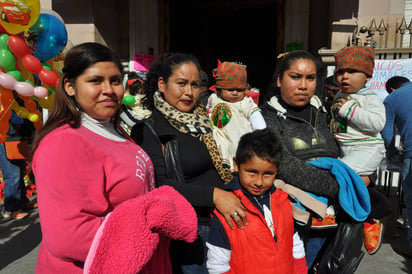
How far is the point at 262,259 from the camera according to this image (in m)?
1.46

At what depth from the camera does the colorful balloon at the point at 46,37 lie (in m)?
3.51

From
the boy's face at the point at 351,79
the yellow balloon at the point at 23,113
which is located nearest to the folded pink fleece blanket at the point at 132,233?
the boy's face at the point at 351,79

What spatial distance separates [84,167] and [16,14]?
2728mm

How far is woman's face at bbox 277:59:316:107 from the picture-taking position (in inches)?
69.3

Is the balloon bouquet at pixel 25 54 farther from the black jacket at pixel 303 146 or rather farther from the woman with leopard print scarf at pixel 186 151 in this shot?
the black jacket at pixel 303 146

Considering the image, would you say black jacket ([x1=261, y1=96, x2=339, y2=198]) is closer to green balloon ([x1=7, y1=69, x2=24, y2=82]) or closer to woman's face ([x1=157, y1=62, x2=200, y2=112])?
woman's face ([x1=157, y1=62, x2=200, y2=112])

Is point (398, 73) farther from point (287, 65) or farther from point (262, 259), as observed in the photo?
point (262, 259)

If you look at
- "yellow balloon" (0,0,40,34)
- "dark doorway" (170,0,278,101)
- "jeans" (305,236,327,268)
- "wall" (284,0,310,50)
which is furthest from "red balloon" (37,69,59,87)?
"dark doorway" (170,0,278,101)

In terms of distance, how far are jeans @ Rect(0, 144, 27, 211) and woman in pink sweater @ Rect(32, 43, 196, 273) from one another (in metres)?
3.74

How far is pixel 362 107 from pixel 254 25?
35.3ft

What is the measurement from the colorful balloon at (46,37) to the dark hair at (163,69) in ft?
7.69

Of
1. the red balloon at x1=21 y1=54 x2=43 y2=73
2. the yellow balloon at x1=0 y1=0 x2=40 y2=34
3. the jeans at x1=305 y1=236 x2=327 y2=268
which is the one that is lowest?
the jeans at x1=305 y1=236 x2=327 y2=268

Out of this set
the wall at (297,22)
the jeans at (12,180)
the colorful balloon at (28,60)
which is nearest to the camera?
the colorful balloon at (28,60)

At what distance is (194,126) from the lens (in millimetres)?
1762
